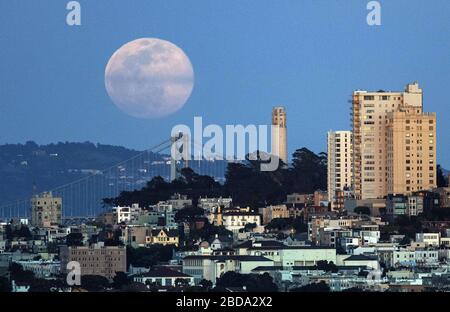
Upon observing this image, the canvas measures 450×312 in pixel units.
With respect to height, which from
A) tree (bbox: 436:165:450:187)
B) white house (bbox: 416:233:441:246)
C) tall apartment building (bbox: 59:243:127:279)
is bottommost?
tall apartment building (bbox: 59:243:127:279)

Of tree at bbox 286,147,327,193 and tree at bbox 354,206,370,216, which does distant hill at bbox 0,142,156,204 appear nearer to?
tree at bbox 286,147,327,193

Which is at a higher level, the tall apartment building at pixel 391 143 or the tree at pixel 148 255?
the tall apartment building at pixel 391 143

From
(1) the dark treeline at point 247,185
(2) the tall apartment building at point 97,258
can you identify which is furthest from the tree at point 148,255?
(1) the dark treeline at point 247,185

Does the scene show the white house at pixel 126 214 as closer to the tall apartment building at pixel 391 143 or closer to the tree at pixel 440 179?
the tall apartment building at pixel 391 143

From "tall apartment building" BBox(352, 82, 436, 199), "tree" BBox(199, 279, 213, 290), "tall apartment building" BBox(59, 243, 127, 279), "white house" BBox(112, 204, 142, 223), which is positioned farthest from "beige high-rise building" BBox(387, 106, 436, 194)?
"tree" BBox(199, 279, 213, 290)

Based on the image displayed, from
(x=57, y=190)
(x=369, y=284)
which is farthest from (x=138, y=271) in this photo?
(x=57, y=190)

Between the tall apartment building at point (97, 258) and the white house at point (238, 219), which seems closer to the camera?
the tall apartment building at point (97, 258)

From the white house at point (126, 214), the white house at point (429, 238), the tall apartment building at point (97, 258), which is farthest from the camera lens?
the white house at point (126, 214)

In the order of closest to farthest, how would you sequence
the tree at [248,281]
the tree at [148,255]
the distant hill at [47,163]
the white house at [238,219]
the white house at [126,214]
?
the tree at [248,281], the tree at [148,255], the white house at [238,219], the white house at [126,214], the distant hill at [47,163]
